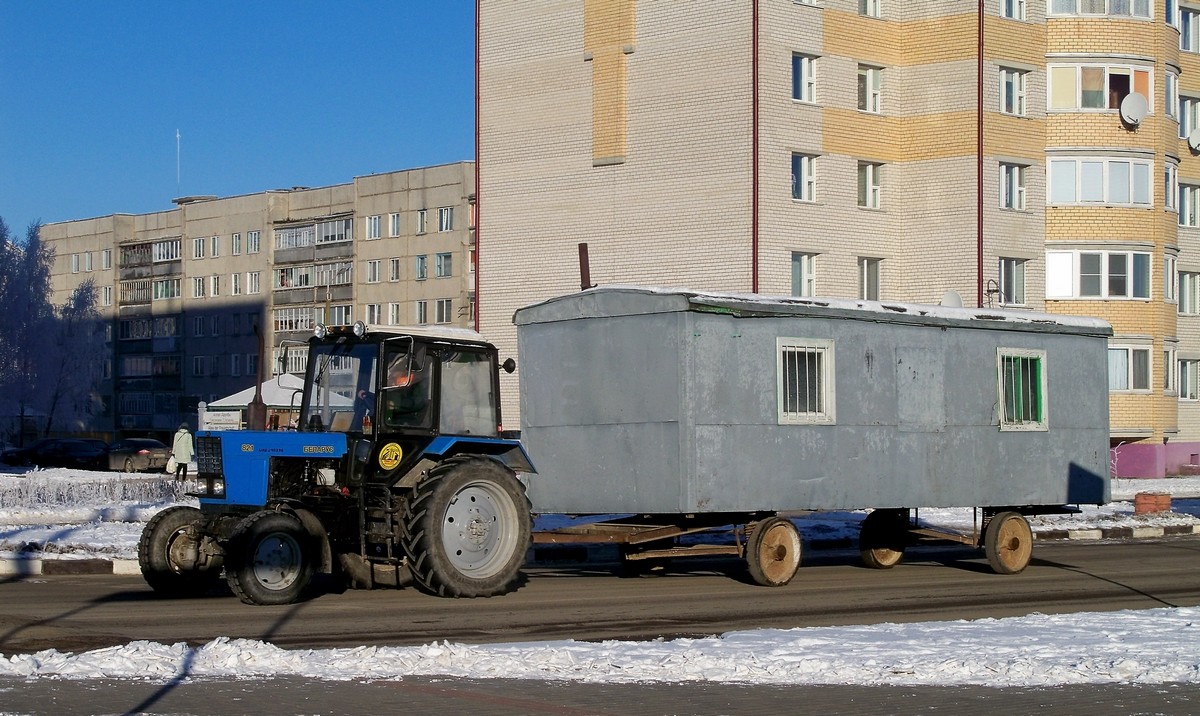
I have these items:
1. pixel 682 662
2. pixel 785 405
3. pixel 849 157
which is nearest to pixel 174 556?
pixel 682 662

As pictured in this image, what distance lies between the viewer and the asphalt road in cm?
1370

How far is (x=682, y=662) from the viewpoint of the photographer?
11383mm

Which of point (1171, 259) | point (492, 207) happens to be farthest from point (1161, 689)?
point (1171, 259)

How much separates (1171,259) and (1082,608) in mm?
40068

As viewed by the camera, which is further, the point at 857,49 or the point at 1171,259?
A: the point at 1171,259

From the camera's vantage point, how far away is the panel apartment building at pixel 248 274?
91250mm

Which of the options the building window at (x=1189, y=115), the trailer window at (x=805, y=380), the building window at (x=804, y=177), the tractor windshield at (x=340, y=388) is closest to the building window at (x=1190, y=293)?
the building window at (x=1189, y=115)

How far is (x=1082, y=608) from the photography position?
53.7ft

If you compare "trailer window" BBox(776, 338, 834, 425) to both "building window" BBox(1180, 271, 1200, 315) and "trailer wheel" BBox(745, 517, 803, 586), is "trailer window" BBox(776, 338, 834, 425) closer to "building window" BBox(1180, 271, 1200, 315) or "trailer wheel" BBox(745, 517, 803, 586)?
"trailer wheel" BBox(745, 517, 803, 586)

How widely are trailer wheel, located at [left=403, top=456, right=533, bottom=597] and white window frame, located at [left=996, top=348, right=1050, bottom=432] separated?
737 cm

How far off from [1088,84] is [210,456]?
4024 cm

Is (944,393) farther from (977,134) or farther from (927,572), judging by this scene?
(977,134)

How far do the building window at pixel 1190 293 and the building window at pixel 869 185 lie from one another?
17677 millimetres

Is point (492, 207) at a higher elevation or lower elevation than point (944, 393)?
higher
